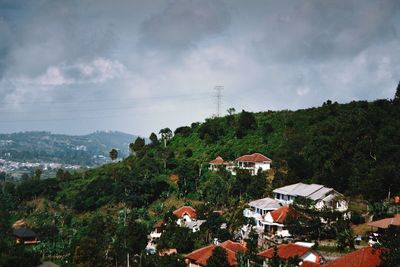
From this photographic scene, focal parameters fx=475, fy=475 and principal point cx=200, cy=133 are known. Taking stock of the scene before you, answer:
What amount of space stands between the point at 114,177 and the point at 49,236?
2236 centimetres

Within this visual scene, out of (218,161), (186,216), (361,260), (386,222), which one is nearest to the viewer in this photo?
(361,260)

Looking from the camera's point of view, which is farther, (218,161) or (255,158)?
(218,161)

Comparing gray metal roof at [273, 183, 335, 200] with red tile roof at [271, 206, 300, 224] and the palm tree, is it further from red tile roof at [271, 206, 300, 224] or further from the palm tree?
the palm tree

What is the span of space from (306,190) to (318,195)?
2885 millimetres

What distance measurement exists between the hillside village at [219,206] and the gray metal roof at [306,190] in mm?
154

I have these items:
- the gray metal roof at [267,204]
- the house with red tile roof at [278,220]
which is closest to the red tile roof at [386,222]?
the house with red tile roof at [278,220]

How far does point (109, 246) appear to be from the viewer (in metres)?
47.9

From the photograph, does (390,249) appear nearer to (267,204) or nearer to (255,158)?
(267,204)

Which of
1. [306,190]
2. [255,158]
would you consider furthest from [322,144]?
[255,158]

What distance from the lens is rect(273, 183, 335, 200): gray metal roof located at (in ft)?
163

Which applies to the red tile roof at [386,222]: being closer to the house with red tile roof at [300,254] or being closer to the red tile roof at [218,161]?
the house with red tile roof at [300,254]

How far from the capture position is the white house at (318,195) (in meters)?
48.8

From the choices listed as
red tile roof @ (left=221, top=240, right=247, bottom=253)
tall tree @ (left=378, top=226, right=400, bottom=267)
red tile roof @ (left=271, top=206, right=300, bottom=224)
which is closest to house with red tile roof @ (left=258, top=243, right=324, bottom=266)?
red tile roof @ (left=221, top=240, right=247, bottom=253)

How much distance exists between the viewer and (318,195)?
49438mm
